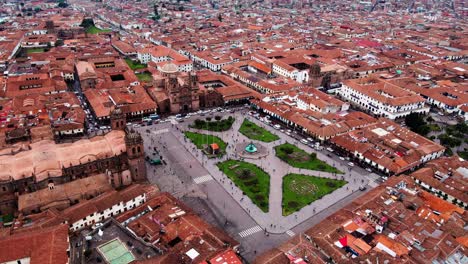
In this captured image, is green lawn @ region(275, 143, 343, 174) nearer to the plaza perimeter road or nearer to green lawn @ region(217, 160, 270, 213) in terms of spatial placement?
the plaza perimeter road

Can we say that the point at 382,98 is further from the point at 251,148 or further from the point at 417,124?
the point at 251,148

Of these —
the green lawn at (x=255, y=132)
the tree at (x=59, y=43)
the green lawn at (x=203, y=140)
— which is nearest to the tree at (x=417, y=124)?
the green lawn at (x=255, y=132)

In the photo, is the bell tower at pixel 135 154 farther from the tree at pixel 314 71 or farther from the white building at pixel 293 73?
the white building at pixel 293 73

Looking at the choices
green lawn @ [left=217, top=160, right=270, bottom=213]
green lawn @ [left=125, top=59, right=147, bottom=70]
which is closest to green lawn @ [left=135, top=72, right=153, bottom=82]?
green lawn @ [left=125, top=59, right=147, bottom=70]

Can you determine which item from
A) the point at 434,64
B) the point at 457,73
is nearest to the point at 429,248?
the point at 457,73

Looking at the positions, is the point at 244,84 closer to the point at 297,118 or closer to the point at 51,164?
the point at 297,118

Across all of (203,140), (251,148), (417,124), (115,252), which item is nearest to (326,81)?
(417,124)
